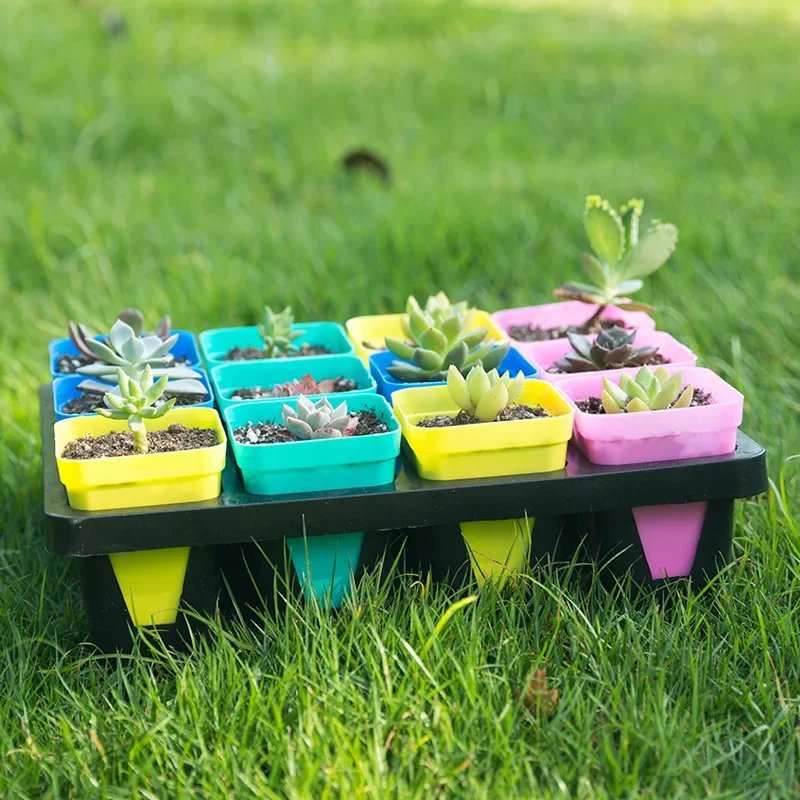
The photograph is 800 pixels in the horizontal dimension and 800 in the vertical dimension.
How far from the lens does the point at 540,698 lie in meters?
1.63

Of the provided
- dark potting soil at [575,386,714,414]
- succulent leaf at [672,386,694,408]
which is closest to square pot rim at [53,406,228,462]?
dark potting soil at [575,386,714,414]

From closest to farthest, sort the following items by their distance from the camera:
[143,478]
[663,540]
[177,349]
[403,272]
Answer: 1. [143,478]
2. [663,540]
3. [177,349]
4. [403,272]

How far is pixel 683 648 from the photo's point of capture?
68.9 inches

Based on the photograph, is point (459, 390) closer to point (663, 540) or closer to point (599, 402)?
point (599, 402)

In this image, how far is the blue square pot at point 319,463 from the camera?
1.81m

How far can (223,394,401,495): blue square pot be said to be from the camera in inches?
71.1

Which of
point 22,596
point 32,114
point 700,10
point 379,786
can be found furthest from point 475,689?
point 700,10

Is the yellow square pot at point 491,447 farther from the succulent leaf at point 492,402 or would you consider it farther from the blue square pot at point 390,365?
the blue square pot at point 390,365

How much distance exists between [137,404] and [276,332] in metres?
0.56

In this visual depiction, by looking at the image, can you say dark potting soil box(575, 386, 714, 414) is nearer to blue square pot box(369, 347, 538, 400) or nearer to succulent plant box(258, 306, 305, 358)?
blue square pot box(369, 347, 538, 400)

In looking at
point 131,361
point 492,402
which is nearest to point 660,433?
point 492,402

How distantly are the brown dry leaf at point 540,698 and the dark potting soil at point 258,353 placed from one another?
101 cm

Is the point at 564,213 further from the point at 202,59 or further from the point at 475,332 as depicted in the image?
the point at 202,59

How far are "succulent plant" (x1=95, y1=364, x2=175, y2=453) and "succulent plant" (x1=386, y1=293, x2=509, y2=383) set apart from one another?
49 centimetres
